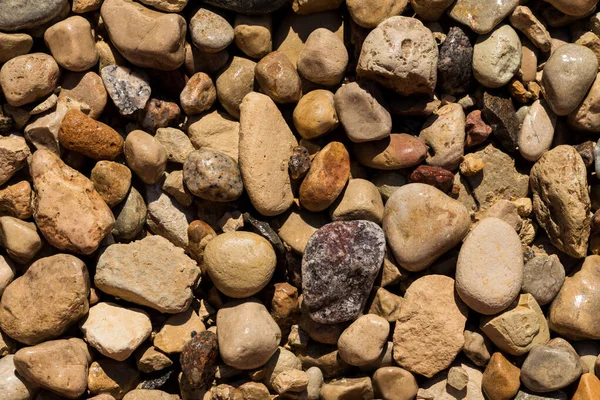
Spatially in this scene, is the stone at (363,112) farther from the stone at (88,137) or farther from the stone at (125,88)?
the stone at (88,137)

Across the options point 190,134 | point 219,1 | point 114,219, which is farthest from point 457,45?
point 114,219

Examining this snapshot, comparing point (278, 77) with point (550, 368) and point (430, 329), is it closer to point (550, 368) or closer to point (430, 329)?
point (430, 329)

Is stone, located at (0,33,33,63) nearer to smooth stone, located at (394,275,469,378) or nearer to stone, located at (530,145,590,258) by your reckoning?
smooth stone, located at (394,275,469,378)

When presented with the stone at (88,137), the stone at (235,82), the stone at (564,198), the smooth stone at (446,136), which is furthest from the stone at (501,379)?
the stone at (88,137)

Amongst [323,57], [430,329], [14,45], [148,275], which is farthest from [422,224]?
[14,45]

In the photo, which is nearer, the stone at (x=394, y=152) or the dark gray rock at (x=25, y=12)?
the dark gray rock at (x=25, y=12)

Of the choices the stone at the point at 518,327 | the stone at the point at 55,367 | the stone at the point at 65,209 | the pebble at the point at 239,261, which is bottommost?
the stone at the point at 55,367
